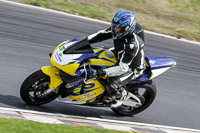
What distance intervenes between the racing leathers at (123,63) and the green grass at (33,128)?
0.91 m

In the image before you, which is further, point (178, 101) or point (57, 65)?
point (178, 101)

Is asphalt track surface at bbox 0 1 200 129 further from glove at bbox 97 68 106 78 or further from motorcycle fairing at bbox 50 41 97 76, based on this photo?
glove at bbox 97 68 106 78

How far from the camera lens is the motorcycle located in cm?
557

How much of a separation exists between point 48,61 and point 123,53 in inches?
130

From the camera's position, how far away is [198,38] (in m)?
12.4

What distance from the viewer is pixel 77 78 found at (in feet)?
18.6

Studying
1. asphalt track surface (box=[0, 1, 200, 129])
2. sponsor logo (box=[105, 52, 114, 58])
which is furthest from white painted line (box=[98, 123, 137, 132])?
sponsor logo (box=[105, 52, 114, 58])

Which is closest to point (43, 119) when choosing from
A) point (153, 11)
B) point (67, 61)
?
point (67, 61)

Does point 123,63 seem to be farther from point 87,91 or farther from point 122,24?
point 87,91

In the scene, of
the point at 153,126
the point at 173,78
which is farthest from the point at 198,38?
the point at 153,126

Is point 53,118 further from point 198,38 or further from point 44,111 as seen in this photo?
point 198,38

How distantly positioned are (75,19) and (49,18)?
933mm

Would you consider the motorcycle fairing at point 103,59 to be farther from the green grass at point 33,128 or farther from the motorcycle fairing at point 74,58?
the green grass at point 33,128

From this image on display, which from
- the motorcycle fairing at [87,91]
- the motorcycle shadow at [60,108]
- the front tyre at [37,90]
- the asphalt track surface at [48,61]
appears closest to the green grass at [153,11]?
the asphalt track surface at [48,61]
